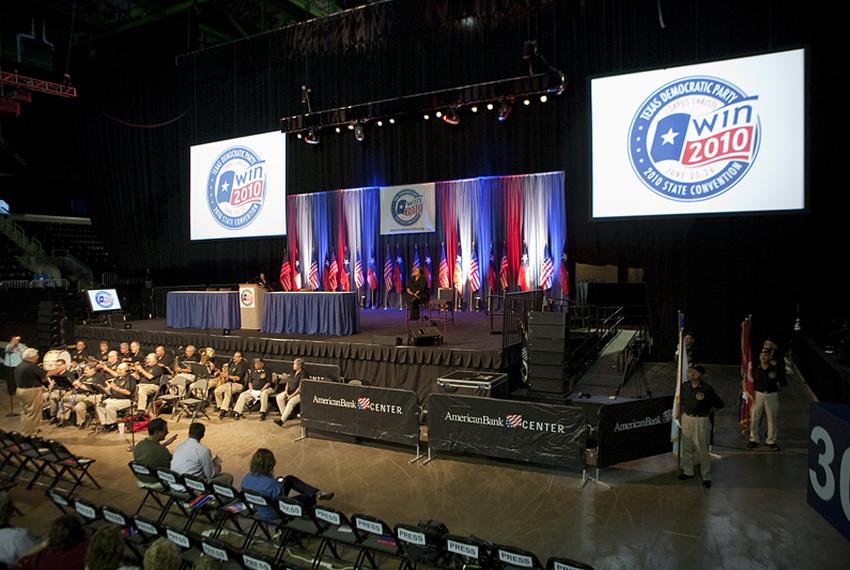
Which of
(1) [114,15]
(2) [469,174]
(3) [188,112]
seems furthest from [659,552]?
(1) [114,15]

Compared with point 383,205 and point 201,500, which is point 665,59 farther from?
point 201,500

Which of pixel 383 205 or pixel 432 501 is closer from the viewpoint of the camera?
pixel 432 501

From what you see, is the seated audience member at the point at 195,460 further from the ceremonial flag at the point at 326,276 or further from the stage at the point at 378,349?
the ceremonial flag at the point at 326,276

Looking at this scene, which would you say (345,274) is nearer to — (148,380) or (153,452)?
(148,380)

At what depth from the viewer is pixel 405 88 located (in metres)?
17.7

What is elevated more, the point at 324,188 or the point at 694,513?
the point at 324,188

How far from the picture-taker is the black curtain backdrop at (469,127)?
492 inches

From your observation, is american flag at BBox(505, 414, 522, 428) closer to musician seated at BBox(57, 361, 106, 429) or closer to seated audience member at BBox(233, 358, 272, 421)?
seated audience member at BBox(233, 358, 272, 421)

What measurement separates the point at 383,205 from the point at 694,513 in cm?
1426

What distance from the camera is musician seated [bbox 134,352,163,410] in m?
11.2

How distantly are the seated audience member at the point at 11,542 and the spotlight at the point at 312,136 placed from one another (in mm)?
15671

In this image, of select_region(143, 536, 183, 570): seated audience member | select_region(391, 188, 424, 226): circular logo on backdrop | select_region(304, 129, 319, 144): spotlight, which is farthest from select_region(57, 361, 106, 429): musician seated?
select_region(304, 129, 319, 144): spotlight

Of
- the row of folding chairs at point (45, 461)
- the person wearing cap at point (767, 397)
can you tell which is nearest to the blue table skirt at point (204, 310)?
the row of folding chairs at point (45, 461)

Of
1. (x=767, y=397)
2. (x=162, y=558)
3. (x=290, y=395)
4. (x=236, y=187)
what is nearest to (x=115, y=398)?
(x=290, y=395)
